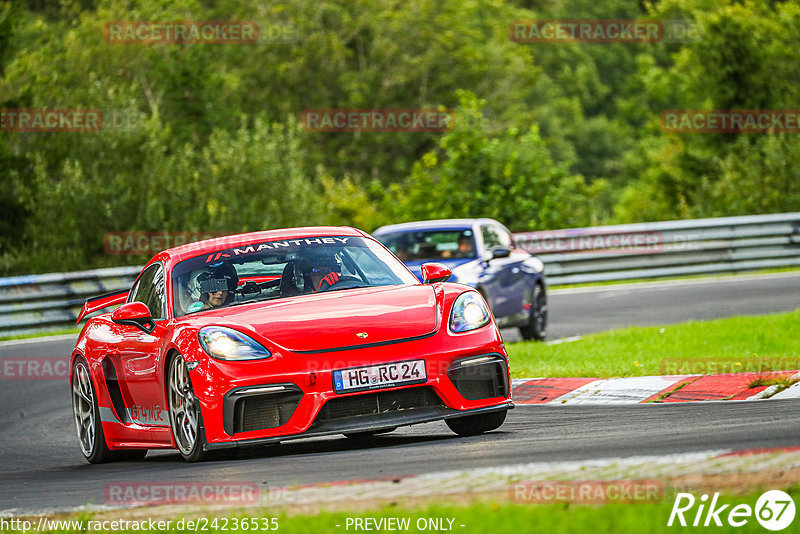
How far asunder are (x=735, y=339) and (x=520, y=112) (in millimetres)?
45263

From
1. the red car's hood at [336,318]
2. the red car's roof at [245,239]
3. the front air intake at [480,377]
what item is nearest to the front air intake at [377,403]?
the front air intake at [480,377]

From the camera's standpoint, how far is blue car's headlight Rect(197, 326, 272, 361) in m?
7.60

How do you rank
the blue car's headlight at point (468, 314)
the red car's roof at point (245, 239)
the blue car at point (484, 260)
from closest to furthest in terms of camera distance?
the blue car's headlight at point (468, 314)
the red car's roof at point (245, 239)
the blue car at point (484, 260)

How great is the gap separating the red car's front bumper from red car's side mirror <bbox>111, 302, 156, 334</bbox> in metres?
1.01

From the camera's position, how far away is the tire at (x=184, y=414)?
778cm

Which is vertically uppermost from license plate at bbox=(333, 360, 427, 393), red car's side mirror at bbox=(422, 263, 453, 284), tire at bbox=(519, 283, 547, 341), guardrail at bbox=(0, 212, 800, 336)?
red car's side mirror at bbox=(422, 263, 453, 284)

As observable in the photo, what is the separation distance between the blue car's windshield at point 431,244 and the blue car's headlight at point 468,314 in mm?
7530

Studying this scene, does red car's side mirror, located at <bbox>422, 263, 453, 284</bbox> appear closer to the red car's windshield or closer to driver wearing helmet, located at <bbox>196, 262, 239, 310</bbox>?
the red car's windshield

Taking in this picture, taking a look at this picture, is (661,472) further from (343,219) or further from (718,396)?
(343,219)

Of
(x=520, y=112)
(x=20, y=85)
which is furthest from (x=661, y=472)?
(x=520, y=112)

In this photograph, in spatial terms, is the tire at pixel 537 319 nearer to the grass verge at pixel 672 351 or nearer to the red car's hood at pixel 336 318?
the grass verge at pixel 672 351

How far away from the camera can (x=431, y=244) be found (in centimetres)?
1606

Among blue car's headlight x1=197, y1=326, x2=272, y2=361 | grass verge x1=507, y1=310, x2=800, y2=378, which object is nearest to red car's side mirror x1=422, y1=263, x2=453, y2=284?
blue car's headlight x1=197, y1=326, x2=272, y2=361

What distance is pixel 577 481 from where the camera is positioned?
5.36m
